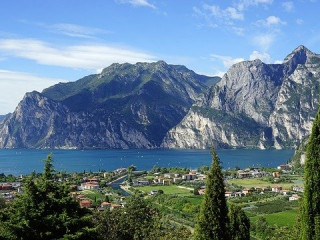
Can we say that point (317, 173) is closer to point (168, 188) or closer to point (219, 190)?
point (219, 190)

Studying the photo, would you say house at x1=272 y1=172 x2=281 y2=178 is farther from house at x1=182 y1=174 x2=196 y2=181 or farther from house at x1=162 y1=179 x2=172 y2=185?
house at x1=162 y1=179 x2=172 y2=185

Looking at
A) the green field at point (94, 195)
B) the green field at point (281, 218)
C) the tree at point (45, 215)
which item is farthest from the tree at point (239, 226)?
the green field at point (94, 195)

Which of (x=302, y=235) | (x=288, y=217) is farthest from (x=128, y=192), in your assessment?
(x=302, y=235)

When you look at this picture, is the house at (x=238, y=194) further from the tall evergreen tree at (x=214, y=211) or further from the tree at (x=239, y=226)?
the tall evergreen tree at (x=214, y=211)

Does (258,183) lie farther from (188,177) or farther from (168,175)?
(168,175)

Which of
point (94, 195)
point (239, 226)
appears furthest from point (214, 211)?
point (94, 195)
